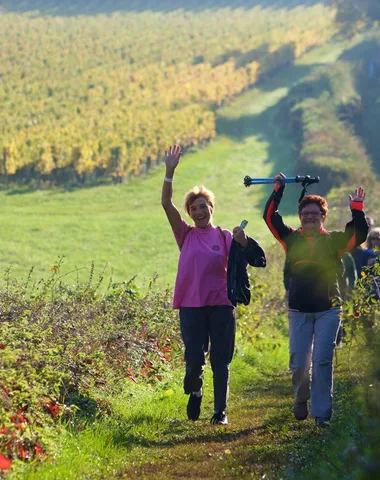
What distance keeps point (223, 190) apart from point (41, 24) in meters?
52.2

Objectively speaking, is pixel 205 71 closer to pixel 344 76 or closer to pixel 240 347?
pixel 344 76

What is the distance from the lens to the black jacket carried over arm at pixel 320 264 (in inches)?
273

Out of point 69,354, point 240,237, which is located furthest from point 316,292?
point 69,354

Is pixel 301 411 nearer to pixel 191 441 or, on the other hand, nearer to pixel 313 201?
pixel 191 441

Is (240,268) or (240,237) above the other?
(240,237)

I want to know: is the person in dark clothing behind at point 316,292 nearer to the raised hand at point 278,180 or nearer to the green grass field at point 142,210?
the raised hand at point 278,180

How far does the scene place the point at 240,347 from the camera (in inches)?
457

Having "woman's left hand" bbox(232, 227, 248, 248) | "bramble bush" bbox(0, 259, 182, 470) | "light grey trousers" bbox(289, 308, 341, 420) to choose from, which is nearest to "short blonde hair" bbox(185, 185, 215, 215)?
"woman's left hand" bbox(232, 227, 248, 248)

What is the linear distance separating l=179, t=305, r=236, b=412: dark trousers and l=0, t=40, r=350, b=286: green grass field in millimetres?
3993

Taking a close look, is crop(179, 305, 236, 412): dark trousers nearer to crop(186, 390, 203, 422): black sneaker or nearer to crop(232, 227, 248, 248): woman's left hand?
crop(186, 390, 203, 422): black sneaker

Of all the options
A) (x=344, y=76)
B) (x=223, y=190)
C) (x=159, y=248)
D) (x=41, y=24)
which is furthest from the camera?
(x=41, y=24)

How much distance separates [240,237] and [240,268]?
0.25 meters

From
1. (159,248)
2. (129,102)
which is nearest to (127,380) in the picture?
(159,248)

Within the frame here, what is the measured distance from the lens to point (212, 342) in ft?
23.4
